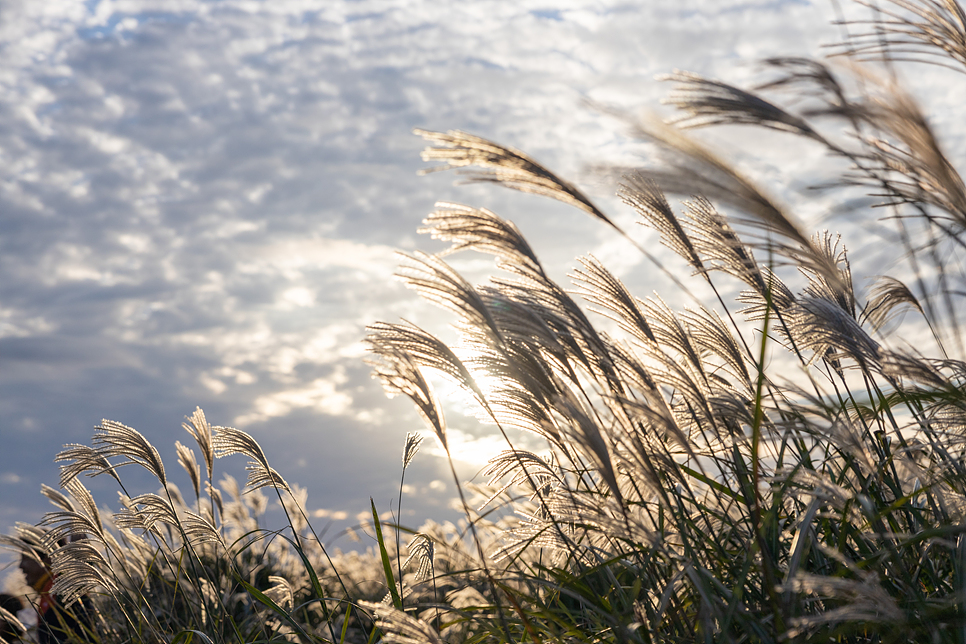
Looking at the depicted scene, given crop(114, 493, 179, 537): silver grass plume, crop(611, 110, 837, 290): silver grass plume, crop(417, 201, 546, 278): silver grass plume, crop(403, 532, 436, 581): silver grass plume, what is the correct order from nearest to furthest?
crop(611, 110, 837, 290): silver grass plume
crop(417, 201, 546, 278): silver grass plume
crop(403, 532, 436, 581): silver grass plume
crop(114, 493, 179, 537): silver grass plume

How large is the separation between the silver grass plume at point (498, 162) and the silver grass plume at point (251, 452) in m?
1.95

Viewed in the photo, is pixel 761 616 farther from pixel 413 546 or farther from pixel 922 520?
pixel 413 546

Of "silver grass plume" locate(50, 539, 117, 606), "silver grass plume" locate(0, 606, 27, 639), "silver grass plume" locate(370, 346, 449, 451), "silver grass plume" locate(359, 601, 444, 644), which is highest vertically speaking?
"silver grass plume" locate(370, 346, 449, 451)

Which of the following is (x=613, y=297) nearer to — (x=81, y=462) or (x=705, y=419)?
(x=705, y=419)

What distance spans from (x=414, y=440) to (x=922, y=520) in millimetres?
2103

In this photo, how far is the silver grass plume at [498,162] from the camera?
197 cm

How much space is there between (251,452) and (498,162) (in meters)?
2.16

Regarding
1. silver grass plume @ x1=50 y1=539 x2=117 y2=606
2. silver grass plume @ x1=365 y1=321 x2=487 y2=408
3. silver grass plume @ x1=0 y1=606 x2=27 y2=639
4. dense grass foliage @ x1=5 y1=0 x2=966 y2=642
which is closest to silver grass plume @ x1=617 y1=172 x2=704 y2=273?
dense grass foliage @ x1=5 y1=0 x2=966 y2=642

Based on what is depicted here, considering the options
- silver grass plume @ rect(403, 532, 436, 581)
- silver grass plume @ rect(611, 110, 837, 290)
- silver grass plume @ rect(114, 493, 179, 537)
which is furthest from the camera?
silver grass plume @ rect(114, 493, 179, 537)

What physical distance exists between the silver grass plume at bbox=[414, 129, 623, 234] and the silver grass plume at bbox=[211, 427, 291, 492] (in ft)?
6.40

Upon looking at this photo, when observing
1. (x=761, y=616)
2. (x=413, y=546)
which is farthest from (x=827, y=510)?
(x=413, y=546)

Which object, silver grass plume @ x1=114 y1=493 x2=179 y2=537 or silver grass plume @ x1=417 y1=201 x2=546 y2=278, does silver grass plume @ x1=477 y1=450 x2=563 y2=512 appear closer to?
silver grass plume @ x1=417 y1=201 x2=546 y2=278

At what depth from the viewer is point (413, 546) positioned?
2824mm

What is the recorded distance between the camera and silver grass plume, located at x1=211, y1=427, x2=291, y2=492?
10.8 feet
